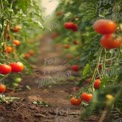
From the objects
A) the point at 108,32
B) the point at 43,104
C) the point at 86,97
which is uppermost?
the point at 108,32

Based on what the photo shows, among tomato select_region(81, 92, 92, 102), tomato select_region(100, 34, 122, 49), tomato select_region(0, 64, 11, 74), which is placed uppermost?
tomato select_region(0, 64, 11, 74)

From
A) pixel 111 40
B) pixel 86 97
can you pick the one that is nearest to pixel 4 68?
pixel 86 97

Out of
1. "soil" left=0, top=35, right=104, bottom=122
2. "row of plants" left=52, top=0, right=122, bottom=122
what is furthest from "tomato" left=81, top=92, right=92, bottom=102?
"soil" left=0, top=35, right=104, bottom=122

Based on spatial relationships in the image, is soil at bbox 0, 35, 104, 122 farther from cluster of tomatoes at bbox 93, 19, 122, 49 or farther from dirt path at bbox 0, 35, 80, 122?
cluster of tomatoes at bbox 93, 19, 122, 49

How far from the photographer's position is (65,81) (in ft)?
21.0

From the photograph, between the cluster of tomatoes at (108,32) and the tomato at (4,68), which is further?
the tomato at (4,68)

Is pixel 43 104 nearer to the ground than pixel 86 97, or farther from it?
farther from it

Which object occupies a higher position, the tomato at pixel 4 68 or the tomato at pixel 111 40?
the tomato at pixel 4 68

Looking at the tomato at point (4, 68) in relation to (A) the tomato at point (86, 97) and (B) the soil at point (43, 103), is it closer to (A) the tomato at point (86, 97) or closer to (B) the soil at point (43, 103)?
(B) the soil at point (43, 103)

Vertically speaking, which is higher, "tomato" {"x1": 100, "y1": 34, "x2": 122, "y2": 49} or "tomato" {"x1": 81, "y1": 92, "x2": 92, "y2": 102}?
"tomato" {"x1": 100, "y1": 34, "x2": 122, "y2": 49}

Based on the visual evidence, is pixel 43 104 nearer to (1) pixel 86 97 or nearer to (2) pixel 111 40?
(1) pixel 86 97

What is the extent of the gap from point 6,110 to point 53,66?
508cm

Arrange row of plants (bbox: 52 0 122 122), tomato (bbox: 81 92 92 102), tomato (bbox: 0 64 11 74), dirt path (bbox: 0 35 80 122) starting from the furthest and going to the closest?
dirt path (bbox: 0 35 80 122) → tomato (bbox: 0 64 11 74) → tomato (bbox: 81 92 92 102) → row of plants (bbox: 52 0 122 122)

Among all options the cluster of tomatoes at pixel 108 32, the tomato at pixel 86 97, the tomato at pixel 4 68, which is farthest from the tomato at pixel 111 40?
the tomato at pixel 4 68
